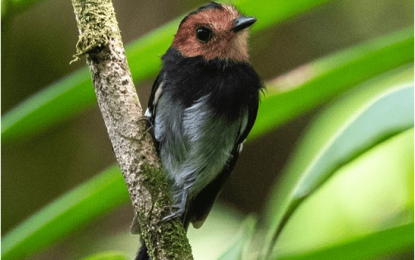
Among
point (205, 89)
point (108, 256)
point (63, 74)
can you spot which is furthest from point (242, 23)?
point (63, 74)

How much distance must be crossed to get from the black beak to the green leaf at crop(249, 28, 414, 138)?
0.75 ft

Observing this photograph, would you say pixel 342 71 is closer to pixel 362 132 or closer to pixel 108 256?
pixel 362 132

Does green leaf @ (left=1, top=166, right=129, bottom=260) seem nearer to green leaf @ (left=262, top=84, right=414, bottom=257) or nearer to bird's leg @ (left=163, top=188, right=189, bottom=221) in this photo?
bird's leg @ (left=163, top=188, right=189, bottom=221)

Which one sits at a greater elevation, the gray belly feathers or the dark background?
the dark background

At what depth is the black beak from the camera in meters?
1.42

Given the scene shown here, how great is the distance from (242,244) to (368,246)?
25 cm

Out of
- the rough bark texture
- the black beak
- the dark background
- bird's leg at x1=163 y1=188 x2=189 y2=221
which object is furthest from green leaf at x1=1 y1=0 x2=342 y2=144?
the dark background

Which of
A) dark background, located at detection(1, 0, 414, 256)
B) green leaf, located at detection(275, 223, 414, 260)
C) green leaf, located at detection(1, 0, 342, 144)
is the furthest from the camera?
dark background, located at detection(1, 0, 414, 256)

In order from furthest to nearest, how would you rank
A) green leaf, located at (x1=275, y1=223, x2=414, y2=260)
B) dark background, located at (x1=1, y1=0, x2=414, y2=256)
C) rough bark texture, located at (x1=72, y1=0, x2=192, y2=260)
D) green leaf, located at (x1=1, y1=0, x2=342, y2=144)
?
1. dark background, located at (x1=1, y1=0, x2=414, y2=256)
2. green leaf, located at (x1=1, y1=0, x2=342, y2=144)
3. rough bark texture, located at (x1=72, y1=0, x2=192, y2=260)
4. green leaf, located at (x1=275, y1=223, x2=414, y2=260)

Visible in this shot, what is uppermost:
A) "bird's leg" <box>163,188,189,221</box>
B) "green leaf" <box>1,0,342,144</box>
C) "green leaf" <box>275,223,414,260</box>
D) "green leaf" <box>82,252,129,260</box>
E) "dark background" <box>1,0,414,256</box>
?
"dark background" <box>1,0,414,256</box>

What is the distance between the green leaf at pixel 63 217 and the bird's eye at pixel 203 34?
0.51 m

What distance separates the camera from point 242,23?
1.46m

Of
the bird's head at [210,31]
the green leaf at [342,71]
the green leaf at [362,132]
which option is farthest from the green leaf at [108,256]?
the bird's head at [210,31]

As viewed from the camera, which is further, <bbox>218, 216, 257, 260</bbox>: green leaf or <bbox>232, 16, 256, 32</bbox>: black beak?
<bbox>232, 16, 256, 32</bbox>: black beak
